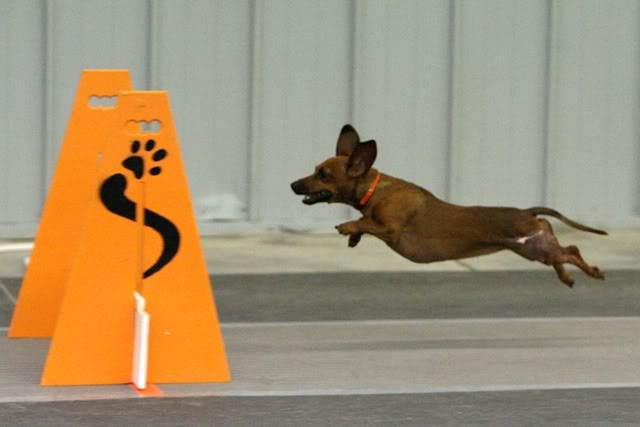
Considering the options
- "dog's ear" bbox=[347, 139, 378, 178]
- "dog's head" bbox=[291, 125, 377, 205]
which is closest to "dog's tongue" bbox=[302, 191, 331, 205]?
"dog's head" bbox=[291, 125, 377, 205]

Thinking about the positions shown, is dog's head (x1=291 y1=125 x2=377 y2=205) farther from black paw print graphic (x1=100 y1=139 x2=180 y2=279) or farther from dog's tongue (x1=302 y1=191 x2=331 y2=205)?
black paw print graphic (x1=100 y1=139 x2=180 y2=279)

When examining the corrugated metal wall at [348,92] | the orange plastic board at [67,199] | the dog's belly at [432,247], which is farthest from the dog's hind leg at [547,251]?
the corrugated metal wall at [348,92]

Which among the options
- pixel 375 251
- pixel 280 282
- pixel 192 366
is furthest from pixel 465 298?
pixel 192 366

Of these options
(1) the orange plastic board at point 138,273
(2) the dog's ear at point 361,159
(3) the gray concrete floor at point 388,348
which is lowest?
(3) the gray concrete floor at point 388,348

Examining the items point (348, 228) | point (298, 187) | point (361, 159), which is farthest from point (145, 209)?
point (361, 159)

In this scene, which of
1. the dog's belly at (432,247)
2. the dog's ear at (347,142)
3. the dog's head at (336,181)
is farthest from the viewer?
the dog's ear at (347,142)

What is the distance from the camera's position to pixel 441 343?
26.8 feet

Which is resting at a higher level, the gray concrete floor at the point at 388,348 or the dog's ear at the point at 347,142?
the dog's ear at the point at 347,142

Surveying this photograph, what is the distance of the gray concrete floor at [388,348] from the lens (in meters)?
6.59

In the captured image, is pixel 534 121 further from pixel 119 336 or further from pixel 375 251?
pixel 119 336

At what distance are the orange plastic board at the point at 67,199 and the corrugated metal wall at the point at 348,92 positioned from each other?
3890 mm

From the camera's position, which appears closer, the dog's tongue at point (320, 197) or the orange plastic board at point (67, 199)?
the dog's tongue at point (320, 197)

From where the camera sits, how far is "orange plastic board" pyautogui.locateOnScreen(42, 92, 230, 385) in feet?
22.8

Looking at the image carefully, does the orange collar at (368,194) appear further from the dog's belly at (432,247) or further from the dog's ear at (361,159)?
the dog's belly at (432,247)
